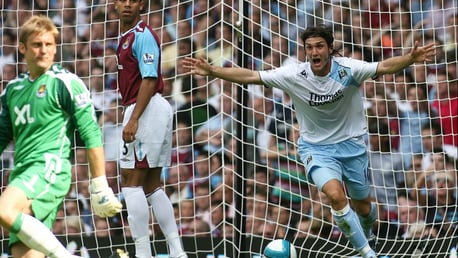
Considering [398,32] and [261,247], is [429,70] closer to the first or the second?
[398,32]

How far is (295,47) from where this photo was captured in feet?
34.0

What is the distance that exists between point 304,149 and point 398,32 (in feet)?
8.35

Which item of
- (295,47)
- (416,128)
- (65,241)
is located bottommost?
(65,241)

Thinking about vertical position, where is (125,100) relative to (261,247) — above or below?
above

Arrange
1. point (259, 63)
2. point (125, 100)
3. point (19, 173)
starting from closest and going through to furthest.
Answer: point (19, 173) → point (125, 100) → point (259, 63)

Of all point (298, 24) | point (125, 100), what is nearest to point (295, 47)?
point (298, 24)

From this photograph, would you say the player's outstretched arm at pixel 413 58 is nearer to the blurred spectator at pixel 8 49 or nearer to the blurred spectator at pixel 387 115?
the blurred spectator at pixel 387 115

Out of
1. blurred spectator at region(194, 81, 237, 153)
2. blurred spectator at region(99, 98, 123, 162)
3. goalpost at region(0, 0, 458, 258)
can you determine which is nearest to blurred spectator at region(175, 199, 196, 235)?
goalpost at region(0, 0, 458, 258)

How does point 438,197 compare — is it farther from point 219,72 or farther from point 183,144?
point 219,72

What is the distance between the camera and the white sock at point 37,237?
6.43 m

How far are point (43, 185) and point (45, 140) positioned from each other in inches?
10.5

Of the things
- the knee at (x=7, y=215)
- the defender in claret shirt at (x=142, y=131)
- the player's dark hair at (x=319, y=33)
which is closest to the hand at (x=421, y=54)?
the player's dark hair at (x=319, y=33)

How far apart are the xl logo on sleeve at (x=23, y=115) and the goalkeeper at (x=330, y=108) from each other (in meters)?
1.75

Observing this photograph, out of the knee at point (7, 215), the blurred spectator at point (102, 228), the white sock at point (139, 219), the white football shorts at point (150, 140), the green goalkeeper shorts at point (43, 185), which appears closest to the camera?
the knee at point (7, 215)
